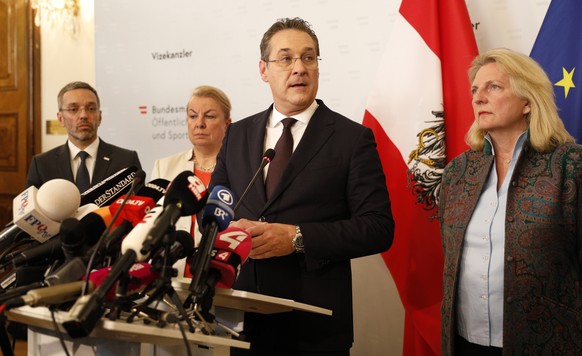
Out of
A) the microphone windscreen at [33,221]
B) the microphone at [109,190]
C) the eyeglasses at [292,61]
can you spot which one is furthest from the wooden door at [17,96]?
the microphone windscreen at [33,221]

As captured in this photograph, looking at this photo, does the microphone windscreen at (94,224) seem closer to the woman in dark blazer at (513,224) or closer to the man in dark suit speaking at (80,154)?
the woman in dark blazer at (513,224)

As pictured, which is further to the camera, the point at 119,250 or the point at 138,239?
the point at 119,250

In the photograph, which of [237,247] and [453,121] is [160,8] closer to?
[453,121]

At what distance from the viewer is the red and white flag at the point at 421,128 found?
3.03 meters

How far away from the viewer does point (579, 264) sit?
2.09 meters

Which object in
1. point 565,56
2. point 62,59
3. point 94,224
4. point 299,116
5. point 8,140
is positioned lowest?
point 94,224

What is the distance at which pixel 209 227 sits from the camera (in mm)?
1484

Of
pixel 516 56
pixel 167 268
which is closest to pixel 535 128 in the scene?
pixel 516 56

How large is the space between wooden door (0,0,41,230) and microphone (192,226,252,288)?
13.4 ft

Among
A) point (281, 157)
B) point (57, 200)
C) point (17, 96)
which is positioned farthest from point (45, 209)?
point (17, 96)

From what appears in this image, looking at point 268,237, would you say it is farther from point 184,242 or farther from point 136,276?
point 136,276

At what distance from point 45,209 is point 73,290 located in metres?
0.38

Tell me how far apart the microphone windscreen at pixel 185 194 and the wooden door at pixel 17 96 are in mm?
4275

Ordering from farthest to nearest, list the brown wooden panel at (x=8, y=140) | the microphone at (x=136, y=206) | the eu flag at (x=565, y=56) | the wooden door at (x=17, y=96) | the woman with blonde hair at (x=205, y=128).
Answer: the brown wooden panel at (x=8, y=140) → the wooden door at (x=17, y=96) → the woman with blonde hair at (x=205, y=128) → the eu flag at (x=565, y=56) → the microphone at (x=136, y=206)
